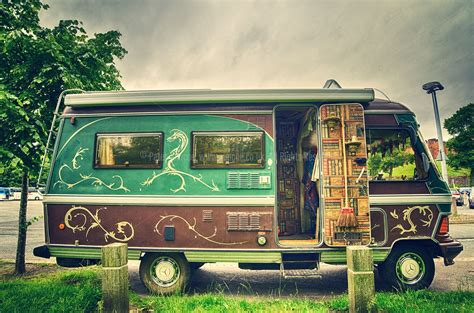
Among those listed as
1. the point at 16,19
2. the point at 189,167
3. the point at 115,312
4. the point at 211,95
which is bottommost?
the point at 115,312

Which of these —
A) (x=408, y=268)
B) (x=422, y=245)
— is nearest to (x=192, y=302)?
(x=408, y=268)

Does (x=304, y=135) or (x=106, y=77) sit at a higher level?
(x=106, y=77)

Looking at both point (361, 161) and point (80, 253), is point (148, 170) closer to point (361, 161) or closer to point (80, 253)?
point (80, 253)

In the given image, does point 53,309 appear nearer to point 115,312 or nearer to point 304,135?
point 115,312

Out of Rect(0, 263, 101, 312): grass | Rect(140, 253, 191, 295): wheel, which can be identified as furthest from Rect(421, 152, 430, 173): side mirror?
Rect(0, 263, 101, 312): grass

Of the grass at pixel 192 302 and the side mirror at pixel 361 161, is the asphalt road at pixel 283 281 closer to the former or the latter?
the grass at pixel 192 302

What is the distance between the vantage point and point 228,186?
4.96 m

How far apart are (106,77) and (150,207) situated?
3.53 meters

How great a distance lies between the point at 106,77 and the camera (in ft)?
22.0

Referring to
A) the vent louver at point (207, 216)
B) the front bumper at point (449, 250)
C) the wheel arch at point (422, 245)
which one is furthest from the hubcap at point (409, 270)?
the vent louver at point (207, 216)

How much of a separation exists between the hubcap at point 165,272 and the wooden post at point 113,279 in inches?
53.4

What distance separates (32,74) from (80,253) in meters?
3.51

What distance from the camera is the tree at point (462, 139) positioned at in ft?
134

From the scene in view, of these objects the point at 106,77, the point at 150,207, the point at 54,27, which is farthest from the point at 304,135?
the point at 54,27
